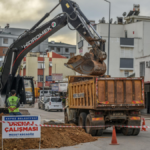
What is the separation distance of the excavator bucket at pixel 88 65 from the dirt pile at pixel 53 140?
3.41m

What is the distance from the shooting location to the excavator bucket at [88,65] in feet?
52.4

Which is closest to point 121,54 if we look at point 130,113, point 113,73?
point 113,73

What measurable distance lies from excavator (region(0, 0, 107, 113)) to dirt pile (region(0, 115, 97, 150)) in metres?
3.95

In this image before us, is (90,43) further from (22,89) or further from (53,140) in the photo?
(53,140)

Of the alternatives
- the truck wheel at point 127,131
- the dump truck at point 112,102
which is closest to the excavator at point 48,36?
the dump truck at point 112,102

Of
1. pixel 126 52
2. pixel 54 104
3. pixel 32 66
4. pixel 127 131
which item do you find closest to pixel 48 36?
pixel 127 131

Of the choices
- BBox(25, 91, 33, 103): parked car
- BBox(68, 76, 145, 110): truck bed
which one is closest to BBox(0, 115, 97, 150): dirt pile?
BBox(68, 76, 145, 110): truck bed

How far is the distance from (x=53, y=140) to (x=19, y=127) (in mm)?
1780

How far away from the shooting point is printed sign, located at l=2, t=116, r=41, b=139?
10398mm

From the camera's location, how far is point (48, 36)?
1917cm

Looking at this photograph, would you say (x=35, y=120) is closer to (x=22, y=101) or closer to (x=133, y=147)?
(x=133, y=147)

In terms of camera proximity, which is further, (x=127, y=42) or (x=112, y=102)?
(x=127, y=42)

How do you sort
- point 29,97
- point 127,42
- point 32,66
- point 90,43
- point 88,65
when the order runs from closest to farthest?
1. point 88,65
2. point 90,43
3. point 29,97
4. point 127,42
5. point 32,66

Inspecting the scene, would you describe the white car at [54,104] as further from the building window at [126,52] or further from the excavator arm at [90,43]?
the excavator arm at [90,43]
